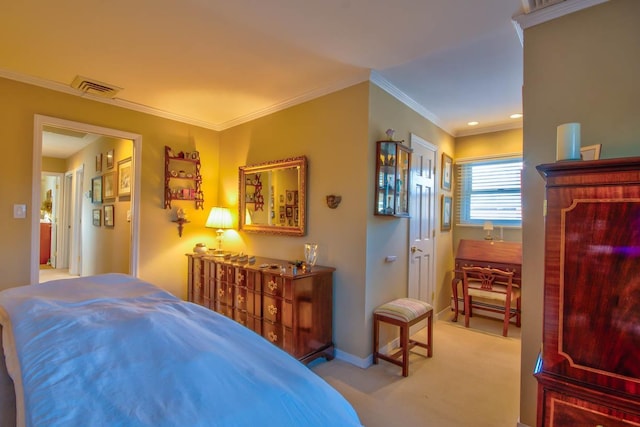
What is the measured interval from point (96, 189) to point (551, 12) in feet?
19.6

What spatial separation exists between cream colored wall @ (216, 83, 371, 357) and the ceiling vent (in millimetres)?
1594

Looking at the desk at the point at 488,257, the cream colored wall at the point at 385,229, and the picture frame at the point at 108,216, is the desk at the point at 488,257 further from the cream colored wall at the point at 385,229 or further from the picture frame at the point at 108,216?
the picture frame at the point at 108,216

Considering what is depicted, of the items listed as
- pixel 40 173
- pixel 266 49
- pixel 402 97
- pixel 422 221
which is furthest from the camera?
pixel 422 221

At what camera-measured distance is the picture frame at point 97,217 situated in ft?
15.5

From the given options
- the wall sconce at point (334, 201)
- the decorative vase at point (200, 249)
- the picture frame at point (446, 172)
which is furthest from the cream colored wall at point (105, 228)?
the picture frame at point (446, 172)

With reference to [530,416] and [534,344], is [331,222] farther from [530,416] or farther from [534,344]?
[530,416]

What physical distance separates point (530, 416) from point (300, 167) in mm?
2626

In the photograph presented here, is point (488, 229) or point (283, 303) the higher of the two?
point (488, 229)

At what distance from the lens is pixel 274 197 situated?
3.41m

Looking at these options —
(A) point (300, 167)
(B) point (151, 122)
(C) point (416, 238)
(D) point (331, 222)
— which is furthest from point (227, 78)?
(C) point (416, 238)

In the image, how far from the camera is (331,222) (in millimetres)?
2914

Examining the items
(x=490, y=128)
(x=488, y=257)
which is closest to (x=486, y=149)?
(x=490, y=128)

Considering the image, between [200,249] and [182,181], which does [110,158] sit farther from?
[200,249]

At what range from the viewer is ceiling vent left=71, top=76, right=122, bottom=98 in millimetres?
2771
